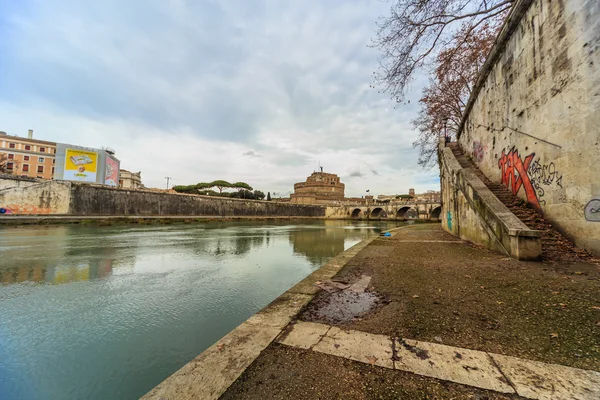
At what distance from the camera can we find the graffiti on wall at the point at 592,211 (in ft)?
16.4

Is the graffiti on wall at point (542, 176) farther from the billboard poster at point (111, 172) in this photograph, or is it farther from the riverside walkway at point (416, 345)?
the billboard poster at point (111, 172)

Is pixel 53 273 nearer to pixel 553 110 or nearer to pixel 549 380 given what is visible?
pixel 549 380

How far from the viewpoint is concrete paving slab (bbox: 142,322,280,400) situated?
1662mm

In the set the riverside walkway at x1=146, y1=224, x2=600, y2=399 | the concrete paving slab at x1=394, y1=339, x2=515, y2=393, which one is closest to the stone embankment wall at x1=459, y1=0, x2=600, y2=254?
the riverside walkway at x1=146, y1=224, x2=600, y2=399

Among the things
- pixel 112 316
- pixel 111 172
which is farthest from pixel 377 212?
pixel 112 316

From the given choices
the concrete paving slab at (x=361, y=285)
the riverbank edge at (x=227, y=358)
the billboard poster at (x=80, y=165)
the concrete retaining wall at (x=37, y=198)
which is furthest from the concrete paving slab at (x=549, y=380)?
the billboard poster at (x=80, y=165)

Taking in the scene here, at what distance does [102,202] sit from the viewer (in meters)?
29.9

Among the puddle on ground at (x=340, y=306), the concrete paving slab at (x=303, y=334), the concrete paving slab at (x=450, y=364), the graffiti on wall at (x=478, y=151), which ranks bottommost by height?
the puddle on ground at (x=340, y=306)

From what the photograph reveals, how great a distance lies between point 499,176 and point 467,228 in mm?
2952

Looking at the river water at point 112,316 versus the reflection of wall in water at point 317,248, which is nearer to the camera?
the river water at point 112,316

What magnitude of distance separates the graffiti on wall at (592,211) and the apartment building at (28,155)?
247 feet

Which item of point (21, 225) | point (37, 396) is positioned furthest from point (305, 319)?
point (21, 225)

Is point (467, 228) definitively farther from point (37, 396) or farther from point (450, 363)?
point (37, 396)

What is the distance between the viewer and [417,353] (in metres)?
2.06
